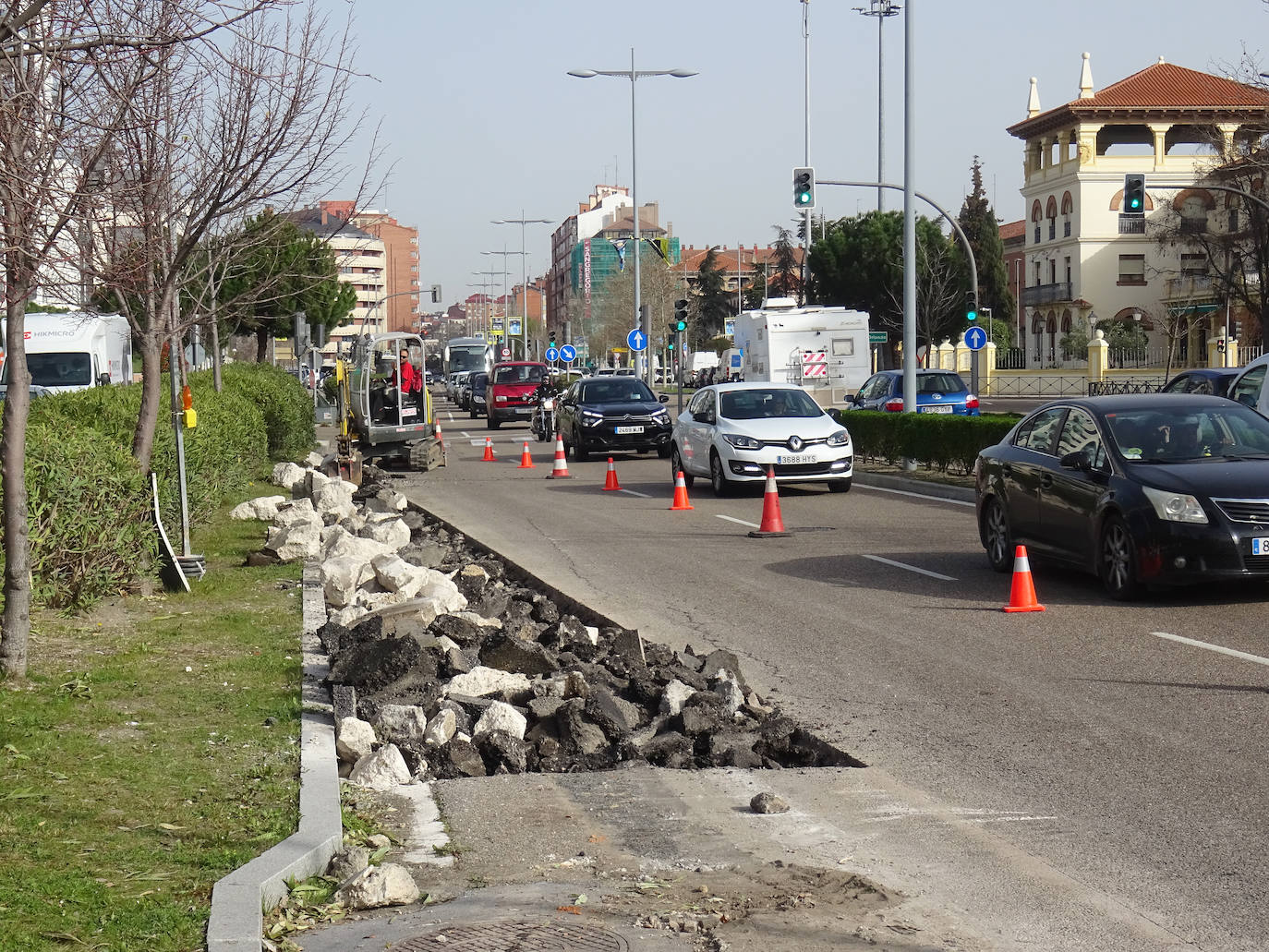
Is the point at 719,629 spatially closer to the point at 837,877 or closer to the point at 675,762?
the point at 675,762

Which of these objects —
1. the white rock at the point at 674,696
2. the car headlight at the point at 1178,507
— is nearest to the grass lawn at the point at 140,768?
the white rock at the point at 674,696

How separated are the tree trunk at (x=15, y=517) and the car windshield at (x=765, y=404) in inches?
589

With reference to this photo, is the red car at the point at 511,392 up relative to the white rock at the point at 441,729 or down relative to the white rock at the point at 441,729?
up

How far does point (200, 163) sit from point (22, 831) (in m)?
10.5

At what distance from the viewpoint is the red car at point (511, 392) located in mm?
50906

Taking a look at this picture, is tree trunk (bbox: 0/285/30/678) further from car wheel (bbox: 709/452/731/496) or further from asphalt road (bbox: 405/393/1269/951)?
car wheel (bbox: 709/452/731/496)

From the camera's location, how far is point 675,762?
24.3ft

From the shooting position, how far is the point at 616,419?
31.2m

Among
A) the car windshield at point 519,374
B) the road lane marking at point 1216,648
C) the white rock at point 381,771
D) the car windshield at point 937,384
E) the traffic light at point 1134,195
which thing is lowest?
the white rock at point 381,771

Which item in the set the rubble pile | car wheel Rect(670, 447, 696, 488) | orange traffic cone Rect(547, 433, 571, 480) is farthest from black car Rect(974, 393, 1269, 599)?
orange traffic cone Rect(547, 433, 571, 480)

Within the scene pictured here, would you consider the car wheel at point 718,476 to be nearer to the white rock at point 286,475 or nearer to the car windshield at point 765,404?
the car windshield at point 765,404

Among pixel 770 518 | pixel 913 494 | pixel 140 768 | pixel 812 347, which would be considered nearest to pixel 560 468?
pixel 913 494

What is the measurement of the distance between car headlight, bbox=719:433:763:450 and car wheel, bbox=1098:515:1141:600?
32.6 ft

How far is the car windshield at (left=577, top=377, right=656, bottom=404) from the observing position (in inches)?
1289
